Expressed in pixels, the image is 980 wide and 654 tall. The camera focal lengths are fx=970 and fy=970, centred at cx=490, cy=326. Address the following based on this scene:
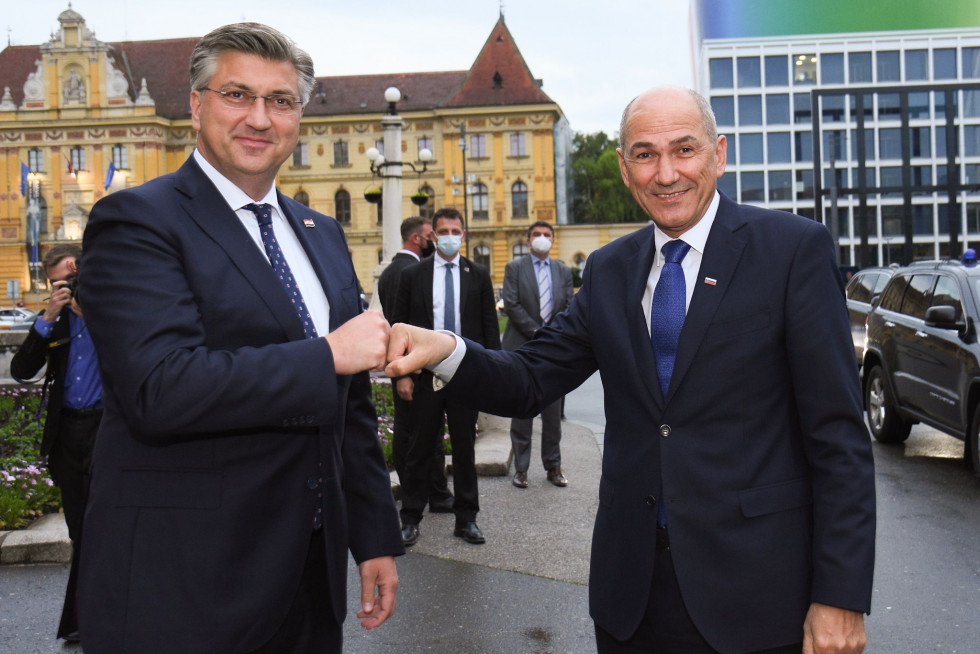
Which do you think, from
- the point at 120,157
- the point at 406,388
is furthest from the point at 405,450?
the point at 120,157

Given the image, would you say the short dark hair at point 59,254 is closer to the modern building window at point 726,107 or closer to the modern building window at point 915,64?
the modern building window at point 726,107

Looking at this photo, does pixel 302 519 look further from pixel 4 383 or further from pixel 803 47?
pixel 803 47

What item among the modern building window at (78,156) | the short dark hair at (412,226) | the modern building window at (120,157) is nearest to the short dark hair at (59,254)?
the short dark hair at (412,226)

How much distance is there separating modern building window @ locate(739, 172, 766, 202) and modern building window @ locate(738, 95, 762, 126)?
150 inches

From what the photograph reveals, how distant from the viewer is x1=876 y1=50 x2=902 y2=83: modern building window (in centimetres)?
6788

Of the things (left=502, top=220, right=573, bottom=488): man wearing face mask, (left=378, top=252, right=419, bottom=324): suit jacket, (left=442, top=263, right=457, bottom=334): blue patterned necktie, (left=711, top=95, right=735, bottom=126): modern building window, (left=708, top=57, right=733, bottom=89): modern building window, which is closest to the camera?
(left=442, top=263, right=457, bottom=334): blue patterned necktie

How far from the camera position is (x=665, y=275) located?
8.86 feet

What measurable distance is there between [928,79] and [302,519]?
7476cm

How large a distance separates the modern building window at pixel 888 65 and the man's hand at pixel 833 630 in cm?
7283

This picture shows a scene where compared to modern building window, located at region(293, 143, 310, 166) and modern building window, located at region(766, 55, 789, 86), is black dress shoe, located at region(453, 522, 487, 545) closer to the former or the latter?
modern building window, located at region(766, 55, 789, 86)

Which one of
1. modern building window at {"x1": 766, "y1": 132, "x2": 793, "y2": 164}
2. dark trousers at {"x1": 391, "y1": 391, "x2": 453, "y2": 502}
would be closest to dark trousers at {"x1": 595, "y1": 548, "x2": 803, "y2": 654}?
dark trousers at {"x1": 391, "y1": 391, "x2": 453, "y2": 502}

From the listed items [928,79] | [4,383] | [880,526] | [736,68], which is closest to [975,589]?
[880,526]

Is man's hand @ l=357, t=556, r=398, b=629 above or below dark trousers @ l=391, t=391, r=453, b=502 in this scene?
above

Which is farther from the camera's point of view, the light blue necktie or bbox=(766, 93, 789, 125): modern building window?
bbox=(766, 93, 789, 125): modern building window
